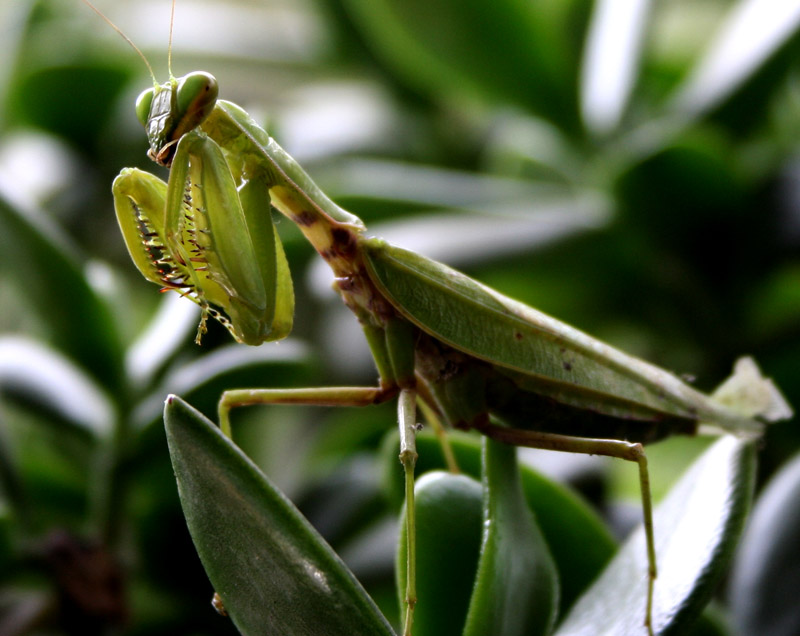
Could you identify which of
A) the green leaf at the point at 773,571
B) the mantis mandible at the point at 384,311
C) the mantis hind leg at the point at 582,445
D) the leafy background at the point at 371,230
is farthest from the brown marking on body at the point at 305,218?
the green leaf at the point at 773,571

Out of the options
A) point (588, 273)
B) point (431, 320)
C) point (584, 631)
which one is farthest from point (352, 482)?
point (588, 273)

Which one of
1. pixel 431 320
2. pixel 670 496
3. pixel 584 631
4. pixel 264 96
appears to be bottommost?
pixel 584 631

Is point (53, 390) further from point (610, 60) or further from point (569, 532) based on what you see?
point (610, 60)

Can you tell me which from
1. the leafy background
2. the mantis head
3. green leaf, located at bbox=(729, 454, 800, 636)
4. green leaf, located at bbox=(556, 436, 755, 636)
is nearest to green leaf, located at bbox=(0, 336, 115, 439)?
the leafy background

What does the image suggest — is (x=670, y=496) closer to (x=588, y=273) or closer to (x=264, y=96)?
(x=588, y=273)

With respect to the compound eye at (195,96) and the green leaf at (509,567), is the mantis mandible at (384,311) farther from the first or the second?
the green leaf at (509,567)

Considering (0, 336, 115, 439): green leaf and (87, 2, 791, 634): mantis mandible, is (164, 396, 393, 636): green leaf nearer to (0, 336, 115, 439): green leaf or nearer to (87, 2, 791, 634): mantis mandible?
(87, 2, 791, 634): mantis mandible
